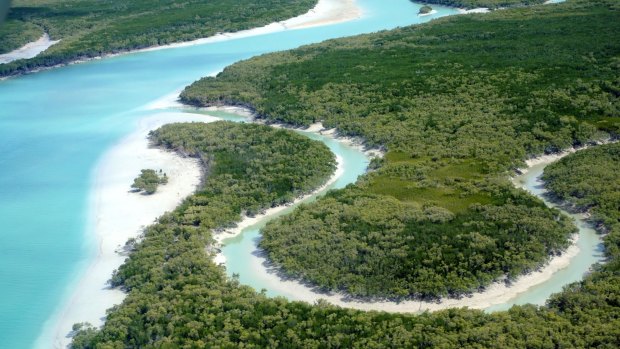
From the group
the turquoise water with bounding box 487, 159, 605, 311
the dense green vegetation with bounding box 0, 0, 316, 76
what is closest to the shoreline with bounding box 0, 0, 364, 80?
the dense green vegetation with bounding box 0, 0, 316, 76

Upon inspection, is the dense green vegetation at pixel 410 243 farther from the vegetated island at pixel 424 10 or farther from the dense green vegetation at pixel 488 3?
the dense green vegetation at pixel 488 3

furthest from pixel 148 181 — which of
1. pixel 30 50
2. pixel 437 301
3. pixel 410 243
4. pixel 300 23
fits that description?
pixel 300 23

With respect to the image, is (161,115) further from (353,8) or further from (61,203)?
(353,8)

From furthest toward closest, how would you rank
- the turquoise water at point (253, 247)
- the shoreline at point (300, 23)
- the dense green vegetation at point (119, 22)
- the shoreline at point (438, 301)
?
the shoreline at point (300, 23), the dense green vegetation at point (119, 22), the turquoise water at point (253, 247), the shoreline at point (438, 301)

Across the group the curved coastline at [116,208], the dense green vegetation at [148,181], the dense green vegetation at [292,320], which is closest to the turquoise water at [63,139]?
the curved coastline at [116,208]

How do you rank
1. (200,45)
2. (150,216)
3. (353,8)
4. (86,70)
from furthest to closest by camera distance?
(353,8) → (200,45) → (86,70) → (150,216)

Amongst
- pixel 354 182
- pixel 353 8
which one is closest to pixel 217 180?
pixel 354 182
